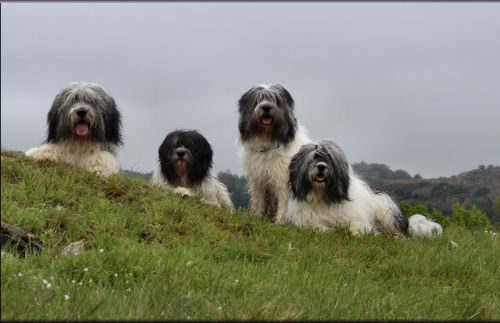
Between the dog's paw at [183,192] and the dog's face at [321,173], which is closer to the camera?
the dog's face at [321,173]

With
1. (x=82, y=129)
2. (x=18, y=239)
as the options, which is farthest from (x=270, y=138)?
(x=18, y=239)

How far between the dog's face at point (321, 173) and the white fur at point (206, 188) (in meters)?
1.57

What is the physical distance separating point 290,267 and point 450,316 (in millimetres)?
1782

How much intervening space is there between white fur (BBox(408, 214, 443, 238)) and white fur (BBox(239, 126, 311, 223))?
7.89 feet

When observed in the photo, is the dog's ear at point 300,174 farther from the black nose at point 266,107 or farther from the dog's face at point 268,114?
the black nose at point 266,107

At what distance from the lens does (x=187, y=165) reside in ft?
31.5

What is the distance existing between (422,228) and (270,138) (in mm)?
3268

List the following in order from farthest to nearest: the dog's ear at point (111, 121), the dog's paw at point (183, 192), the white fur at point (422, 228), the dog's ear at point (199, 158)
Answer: the dog's ear at point (199, 158)
the white fur at point (422, 228)
the dog's paw at point (183, 192)
the dog's ear at point (111, 121)

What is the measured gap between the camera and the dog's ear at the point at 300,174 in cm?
823

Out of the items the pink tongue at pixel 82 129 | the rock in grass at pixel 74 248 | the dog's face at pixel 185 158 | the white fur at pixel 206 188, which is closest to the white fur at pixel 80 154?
the pink tongue at pixel 82 129

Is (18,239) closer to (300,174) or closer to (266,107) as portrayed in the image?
(300,174)

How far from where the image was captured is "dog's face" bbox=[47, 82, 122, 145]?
821cm

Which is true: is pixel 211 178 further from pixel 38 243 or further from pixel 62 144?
pixel 38 243

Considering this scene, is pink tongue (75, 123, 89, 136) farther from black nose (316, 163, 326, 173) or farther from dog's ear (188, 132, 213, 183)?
black nose (316, 163, 326, 173)
